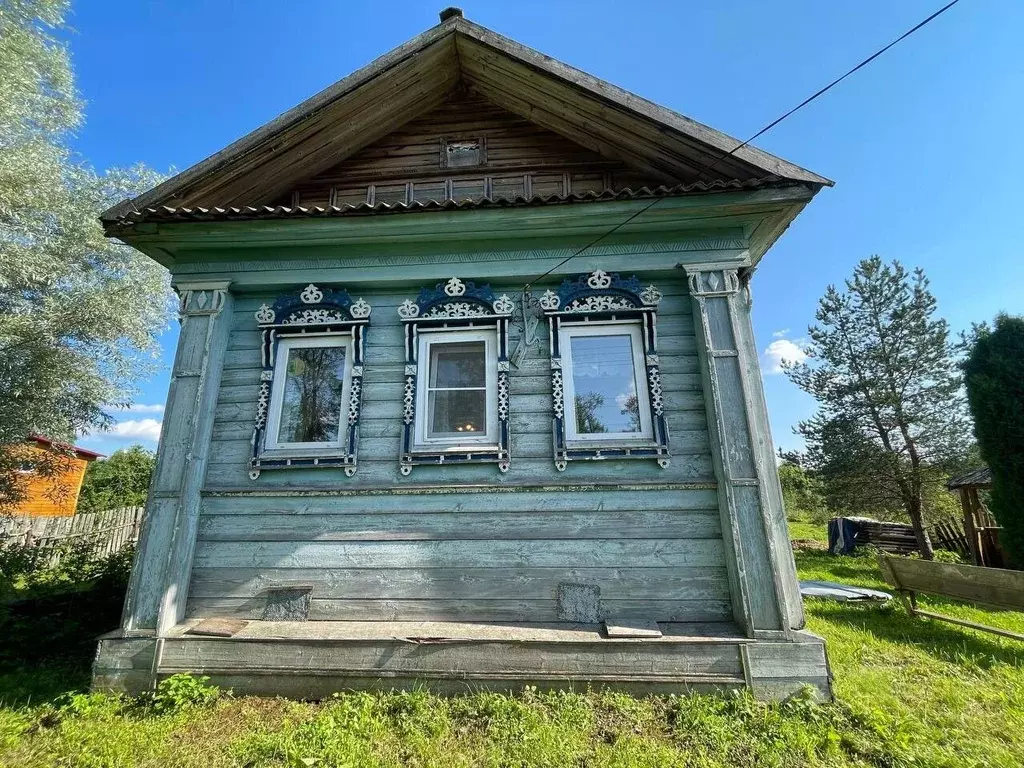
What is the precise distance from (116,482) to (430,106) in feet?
92.1

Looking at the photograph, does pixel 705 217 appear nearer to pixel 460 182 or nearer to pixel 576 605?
pixel 460 182

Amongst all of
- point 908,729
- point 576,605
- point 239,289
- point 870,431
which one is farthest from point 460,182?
point 870,431

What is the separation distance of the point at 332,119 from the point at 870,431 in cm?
1732

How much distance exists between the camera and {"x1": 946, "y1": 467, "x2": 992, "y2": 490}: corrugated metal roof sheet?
1102 cm

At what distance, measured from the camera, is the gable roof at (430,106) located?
418cm

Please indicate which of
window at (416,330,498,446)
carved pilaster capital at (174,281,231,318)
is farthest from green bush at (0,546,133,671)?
window at (416,330,498,446)

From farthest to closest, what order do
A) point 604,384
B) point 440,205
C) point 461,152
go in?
point 461,152
point 604,384
point 440,205

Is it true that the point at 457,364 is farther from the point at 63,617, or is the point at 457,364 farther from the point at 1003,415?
the point at 1003,415

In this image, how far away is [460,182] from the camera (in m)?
4.99

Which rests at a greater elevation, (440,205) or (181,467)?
(440,205)

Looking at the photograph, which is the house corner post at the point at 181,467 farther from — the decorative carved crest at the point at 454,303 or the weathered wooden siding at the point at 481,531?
the decorative carved crest at the point at 454,303

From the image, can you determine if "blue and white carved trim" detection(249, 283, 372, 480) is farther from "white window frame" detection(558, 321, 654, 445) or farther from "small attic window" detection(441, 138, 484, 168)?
"small attic window" detection(441, 138, 484, 168)

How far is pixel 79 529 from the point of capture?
458 inches

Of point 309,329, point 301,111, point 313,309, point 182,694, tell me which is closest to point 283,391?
point 309,329
